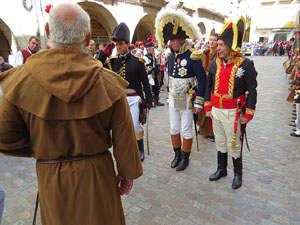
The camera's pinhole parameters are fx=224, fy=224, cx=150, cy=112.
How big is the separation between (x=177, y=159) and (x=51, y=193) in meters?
2.59

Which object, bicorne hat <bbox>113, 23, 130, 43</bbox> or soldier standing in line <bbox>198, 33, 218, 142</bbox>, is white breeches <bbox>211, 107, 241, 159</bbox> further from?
bicorne hat <bbox>113, 23, 130, 43</bbox>

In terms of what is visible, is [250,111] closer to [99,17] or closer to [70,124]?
[70,124]

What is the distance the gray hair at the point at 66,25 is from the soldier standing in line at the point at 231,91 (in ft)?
6.32

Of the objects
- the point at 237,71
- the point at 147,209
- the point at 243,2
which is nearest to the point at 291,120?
the point at 237,71

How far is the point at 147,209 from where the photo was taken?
273cm

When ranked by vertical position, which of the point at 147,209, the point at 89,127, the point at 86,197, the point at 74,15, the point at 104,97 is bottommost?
the point at 147,209

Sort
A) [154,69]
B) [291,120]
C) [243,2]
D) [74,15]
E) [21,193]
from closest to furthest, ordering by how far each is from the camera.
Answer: [74,15] → [21,193] → [291,120] → [154,69] → [243,2]

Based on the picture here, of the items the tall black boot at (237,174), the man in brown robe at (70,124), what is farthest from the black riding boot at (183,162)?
the man in brown robe at (70,124)

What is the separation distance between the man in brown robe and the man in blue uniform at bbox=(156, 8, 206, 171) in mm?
1944

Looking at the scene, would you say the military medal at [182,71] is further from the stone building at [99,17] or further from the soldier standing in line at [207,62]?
the soldier standing in line at [207,62]

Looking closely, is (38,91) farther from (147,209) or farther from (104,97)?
(147,209)

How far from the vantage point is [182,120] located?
11.5 feet

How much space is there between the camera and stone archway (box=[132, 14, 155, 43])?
17388mm

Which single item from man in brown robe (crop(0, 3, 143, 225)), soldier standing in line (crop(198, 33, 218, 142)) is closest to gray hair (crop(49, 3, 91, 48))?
man in brown robe (crop(0, 3, 143, 225))
